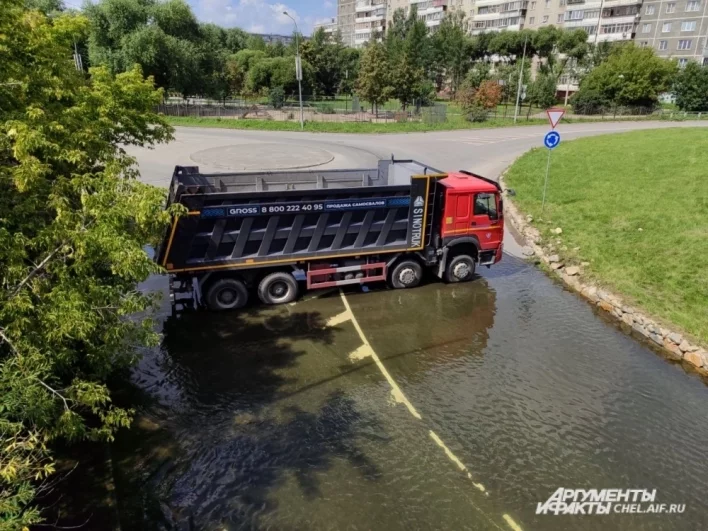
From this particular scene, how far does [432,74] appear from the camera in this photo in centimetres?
7475

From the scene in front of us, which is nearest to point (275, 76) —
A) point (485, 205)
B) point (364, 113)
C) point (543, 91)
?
point (364, 113)

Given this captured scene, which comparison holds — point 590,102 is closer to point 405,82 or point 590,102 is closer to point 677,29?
point 405,82

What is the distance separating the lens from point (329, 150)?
99.6ft

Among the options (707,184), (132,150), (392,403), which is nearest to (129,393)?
(392,403)

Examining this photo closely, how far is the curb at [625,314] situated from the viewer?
9.66 m

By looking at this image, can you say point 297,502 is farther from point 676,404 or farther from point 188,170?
point 188,170

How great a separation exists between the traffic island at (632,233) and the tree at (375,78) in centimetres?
2527

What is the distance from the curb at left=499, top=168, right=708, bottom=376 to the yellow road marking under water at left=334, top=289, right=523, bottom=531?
218 inches

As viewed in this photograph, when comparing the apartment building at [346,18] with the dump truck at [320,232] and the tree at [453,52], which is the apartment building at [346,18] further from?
the dump truck at [320,232]

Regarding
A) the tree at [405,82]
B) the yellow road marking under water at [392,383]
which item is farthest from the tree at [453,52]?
the yellow road marking under water at [392,383]

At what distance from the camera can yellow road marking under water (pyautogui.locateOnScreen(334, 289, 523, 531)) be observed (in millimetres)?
6168

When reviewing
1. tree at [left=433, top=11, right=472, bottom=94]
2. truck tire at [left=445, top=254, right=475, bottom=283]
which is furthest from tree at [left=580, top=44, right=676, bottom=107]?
truck tire at [left=445, top=254, right=475, bottom=283]

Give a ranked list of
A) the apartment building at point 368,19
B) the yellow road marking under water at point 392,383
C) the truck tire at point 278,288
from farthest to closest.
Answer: the apartment building at point 368,19, the truck tire at point 278,288, the yellow road marking under water at point 392,383

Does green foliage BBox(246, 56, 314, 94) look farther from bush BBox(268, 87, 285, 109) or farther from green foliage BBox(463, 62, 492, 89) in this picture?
green foliage BBox(463, 62, 492, 89)
